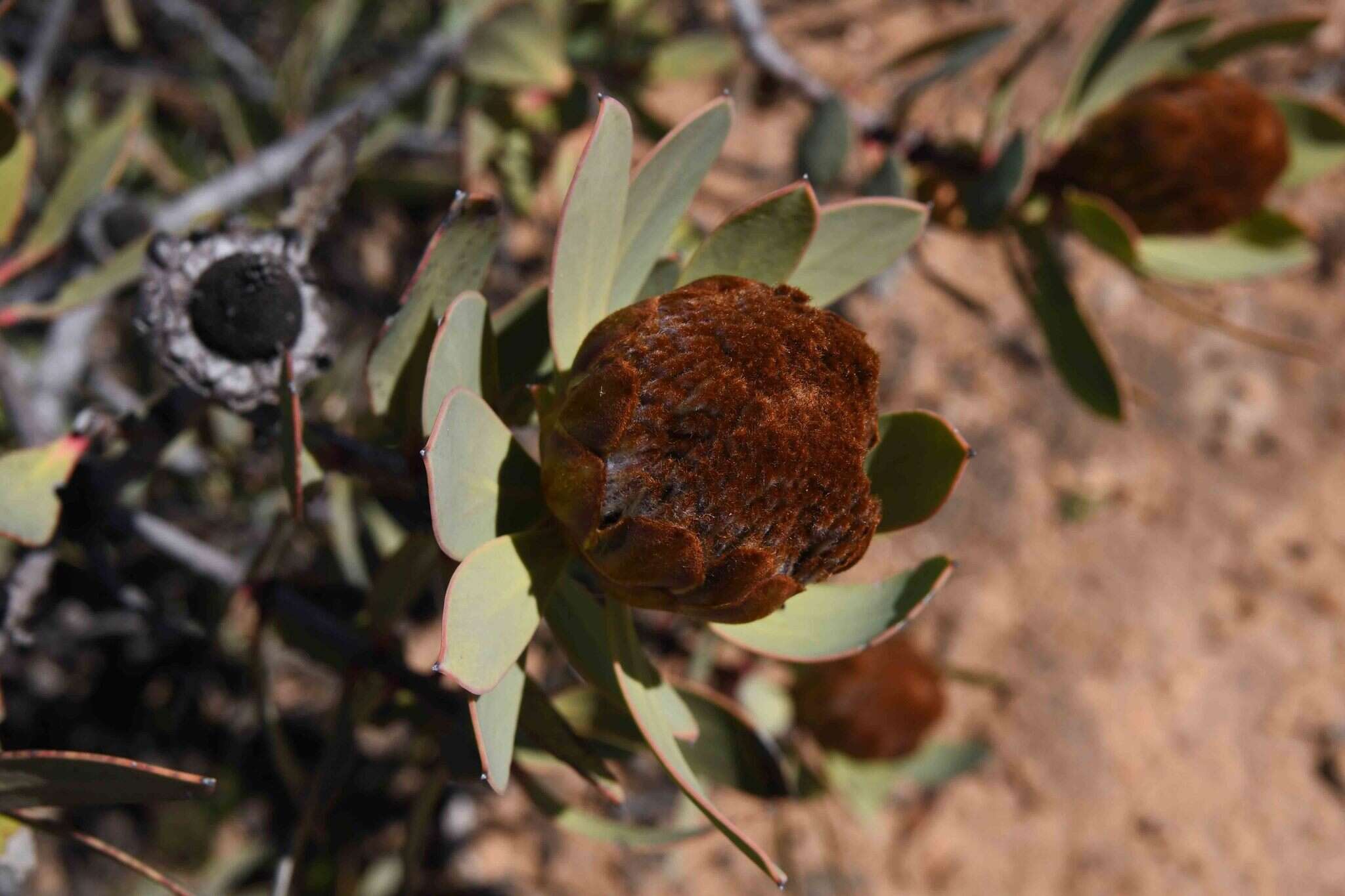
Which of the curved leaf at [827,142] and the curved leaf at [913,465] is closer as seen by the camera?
the curved leaf at [913,465]

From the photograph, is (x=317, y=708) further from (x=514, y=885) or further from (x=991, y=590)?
(x=991, y=590)

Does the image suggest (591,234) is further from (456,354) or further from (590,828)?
(590,828)

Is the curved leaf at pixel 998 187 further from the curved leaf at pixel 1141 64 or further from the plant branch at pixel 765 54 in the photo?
the plant branch at pixel 765 54

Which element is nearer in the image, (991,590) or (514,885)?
(514,885)

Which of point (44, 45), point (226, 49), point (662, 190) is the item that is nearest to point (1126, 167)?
point (662, 190)

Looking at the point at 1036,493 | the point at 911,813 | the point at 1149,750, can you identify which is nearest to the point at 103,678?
the point at 911,813

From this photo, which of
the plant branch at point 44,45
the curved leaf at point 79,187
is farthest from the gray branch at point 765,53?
the plant branch at point 44,45
